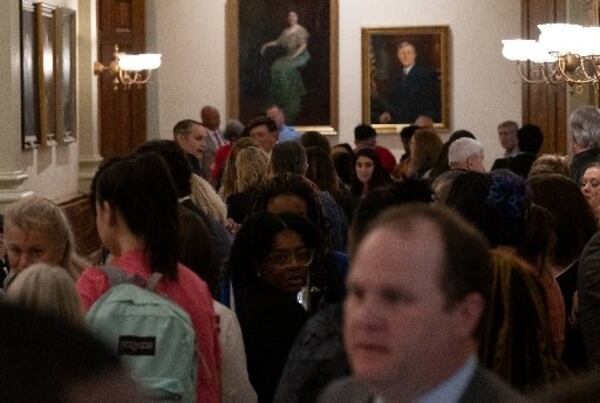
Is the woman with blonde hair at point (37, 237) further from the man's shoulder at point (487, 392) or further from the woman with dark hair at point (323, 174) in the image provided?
the woman with dark hair at point (323, 174)

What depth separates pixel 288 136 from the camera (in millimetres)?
17219

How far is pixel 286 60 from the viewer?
71.8 ft

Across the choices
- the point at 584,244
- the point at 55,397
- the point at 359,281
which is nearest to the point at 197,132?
the point at 584,244

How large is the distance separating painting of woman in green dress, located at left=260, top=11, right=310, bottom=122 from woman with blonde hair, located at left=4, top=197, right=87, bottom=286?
1674cm

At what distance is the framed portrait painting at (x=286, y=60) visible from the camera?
70.7ft

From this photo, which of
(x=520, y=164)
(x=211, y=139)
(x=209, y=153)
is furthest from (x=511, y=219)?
(x=211, y=139)

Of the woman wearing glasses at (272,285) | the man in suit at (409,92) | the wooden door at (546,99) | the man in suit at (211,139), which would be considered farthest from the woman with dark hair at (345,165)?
the man in suit at (409,92)

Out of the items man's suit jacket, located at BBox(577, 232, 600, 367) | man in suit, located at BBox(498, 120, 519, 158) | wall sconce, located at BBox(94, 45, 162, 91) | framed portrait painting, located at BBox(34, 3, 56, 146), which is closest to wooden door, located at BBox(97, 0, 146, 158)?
wall sconce, located at BBox(94, 45, 162, 91)

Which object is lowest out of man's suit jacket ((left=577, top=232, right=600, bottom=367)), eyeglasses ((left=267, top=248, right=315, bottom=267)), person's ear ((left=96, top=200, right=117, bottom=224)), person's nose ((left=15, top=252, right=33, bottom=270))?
man's suit jacket ((left=577, top=232, right=600, bottom=367))

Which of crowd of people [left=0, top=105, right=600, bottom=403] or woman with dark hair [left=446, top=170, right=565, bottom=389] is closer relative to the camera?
crowd of people [left=0, top=105, right=600, bottom=403]

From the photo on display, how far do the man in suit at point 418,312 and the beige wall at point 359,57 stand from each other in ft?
64.4

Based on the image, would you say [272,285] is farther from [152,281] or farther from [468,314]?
[468,314]

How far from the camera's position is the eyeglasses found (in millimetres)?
5312

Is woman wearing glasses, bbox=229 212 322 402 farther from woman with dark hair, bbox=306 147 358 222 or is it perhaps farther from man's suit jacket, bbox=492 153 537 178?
man's suit jacket, bbox=492 153 537 178
